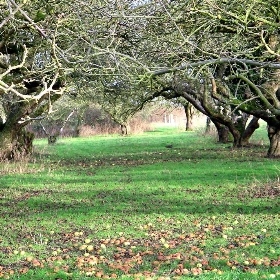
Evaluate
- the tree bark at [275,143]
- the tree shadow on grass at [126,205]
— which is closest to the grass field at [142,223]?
the tree shadow on grass at [126,205]

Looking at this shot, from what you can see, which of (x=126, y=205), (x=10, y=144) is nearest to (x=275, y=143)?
(x=126, y=205)

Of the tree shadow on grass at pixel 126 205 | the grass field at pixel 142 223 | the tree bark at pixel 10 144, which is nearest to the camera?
the grass field at pixel 142 223

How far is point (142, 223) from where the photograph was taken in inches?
340

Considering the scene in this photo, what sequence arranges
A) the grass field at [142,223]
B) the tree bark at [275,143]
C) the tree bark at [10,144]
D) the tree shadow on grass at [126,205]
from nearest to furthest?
the grass field at [142,223]
the tree shadow on grass at [126,205]
the tree bark at [275,143]
the tree bark at [10,144]

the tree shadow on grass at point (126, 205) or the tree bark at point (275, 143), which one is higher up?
the tree bark at point (275, 143)

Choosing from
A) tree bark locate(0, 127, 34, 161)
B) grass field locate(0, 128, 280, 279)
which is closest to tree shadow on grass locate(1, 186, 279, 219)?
grass field locate(0, 128, 280, 279)

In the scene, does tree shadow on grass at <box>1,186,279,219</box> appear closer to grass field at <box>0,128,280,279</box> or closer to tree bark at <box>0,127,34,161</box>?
grass field at <box>0,128,280,279</box>

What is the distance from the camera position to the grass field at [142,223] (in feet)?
19.8

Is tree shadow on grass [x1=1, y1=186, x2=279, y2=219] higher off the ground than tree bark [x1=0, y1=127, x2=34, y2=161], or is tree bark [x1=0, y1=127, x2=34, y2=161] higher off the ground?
tree bark [x1=0, y1=127, x2=34, y2=161]

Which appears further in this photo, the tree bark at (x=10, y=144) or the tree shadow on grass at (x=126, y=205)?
the tree bark at (x=10, y=144)

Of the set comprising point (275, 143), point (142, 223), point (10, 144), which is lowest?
point (142, 223)

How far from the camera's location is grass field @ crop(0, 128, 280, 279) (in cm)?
604

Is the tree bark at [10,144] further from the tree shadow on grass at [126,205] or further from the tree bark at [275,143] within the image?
the tree bark at [275,143]

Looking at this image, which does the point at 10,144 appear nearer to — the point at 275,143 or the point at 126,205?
the point at 126,205
